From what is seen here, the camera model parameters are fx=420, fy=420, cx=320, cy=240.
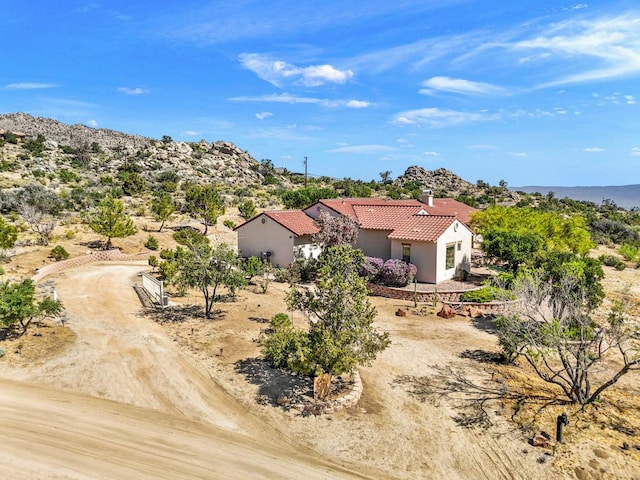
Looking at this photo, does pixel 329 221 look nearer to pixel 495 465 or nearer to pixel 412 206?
pixel 412 206

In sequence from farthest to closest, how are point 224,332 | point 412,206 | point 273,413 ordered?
point 412,206 < point 224,332 < point 273,413

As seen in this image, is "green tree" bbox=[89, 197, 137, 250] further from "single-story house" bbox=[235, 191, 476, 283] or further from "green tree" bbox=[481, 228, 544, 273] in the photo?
"green tree" bbox=[481, 228, 544, 273]

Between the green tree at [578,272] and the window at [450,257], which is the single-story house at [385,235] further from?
the green tree at [578,272]

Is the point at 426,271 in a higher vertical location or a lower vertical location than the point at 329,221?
lower

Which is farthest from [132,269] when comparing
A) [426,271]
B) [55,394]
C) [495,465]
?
[495,465]

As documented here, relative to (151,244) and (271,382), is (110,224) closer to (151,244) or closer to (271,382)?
(151,244)

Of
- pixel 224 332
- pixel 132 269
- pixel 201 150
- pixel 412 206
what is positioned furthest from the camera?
pixel 201 150

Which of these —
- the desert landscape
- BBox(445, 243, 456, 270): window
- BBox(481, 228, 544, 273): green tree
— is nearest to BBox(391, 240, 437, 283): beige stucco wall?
BBox(445, 243, 456, 270): window

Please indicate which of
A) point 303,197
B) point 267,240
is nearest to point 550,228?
point 267,240
